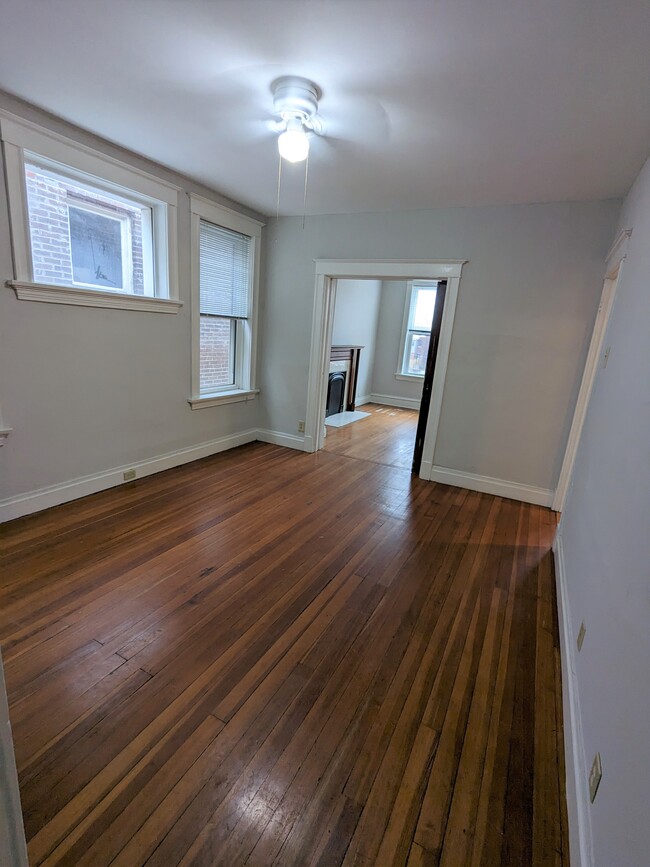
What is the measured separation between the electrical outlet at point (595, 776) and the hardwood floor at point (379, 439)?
10.8 feet

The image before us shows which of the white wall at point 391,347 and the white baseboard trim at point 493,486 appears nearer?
the white baseboard trim at point 493,486

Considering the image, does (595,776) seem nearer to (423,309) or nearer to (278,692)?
(278,692)

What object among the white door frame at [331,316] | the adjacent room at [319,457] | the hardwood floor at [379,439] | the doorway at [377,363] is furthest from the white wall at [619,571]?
the doorway at [377,363]

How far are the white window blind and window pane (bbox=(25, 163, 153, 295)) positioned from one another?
0.61 meters

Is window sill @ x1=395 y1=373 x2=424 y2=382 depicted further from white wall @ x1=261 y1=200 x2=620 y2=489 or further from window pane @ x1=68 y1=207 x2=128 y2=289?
window pane @ x1=68 y1=207 x2=128 y2=289

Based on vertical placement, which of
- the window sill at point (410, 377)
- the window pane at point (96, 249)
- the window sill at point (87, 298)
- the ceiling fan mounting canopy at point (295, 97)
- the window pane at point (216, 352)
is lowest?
the window sill at point (410, 377)

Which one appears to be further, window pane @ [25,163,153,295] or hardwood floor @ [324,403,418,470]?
hardwood floor @ [324,403,418,470]

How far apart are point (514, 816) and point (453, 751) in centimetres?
24

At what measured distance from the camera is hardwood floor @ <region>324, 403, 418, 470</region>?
4.74 meters

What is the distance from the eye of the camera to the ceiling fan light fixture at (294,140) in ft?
6.98

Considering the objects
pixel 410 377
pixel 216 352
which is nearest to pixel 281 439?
pixel 216 352

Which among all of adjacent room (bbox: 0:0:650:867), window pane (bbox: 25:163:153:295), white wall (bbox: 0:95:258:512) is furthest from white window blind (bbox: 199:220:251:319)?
window pane (bbox: 25:163:153:295)

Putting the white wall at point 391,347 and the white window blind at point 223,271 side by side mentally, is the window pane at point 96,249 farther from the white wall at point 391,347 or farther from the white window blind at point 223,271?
the white wall at point 391,347

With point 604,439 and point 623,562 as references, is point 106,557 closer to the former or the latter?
point 623,562
